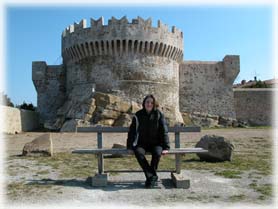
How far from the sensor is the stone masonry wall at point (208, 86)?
86.0 ft

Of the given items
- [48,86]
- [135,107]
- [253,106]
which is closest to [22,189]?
[135,107]

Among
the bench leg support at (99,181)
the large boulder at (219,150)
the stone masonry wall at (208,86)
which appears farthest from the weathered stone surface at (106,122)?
the bench leg support at (99,181)

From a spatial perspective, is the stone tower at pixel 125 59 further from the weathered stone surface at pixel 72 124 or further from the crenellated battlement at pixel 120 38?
the weathered stone surface at pixel 72 124

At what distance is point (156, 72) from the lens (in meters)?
22.8

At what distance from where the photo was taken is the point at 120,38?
71.2 ft

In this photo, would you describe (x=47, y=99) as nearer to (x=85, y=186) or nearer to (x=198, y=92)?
(x=198, y=92)

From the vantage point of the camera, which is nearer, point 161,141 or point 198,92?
point 161,141

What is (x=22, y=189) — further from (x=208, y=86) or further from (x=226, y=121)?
(x=208, y=86)

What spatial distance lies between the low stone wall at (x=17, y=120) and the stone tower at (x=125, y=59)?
151 inches

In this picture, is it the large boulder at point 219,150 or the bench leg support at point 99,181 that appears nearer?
the bench leg support at point 99,181

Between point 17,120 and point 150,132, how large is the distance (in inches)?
710

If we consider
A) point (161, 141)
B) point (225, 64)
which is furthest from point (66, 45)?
point (161, 141)

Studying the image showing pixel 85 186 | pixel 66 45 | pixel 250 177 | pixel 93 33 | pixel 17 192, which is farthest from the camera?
pixel 66 45

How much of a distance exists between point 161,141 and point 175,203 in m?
1.42
